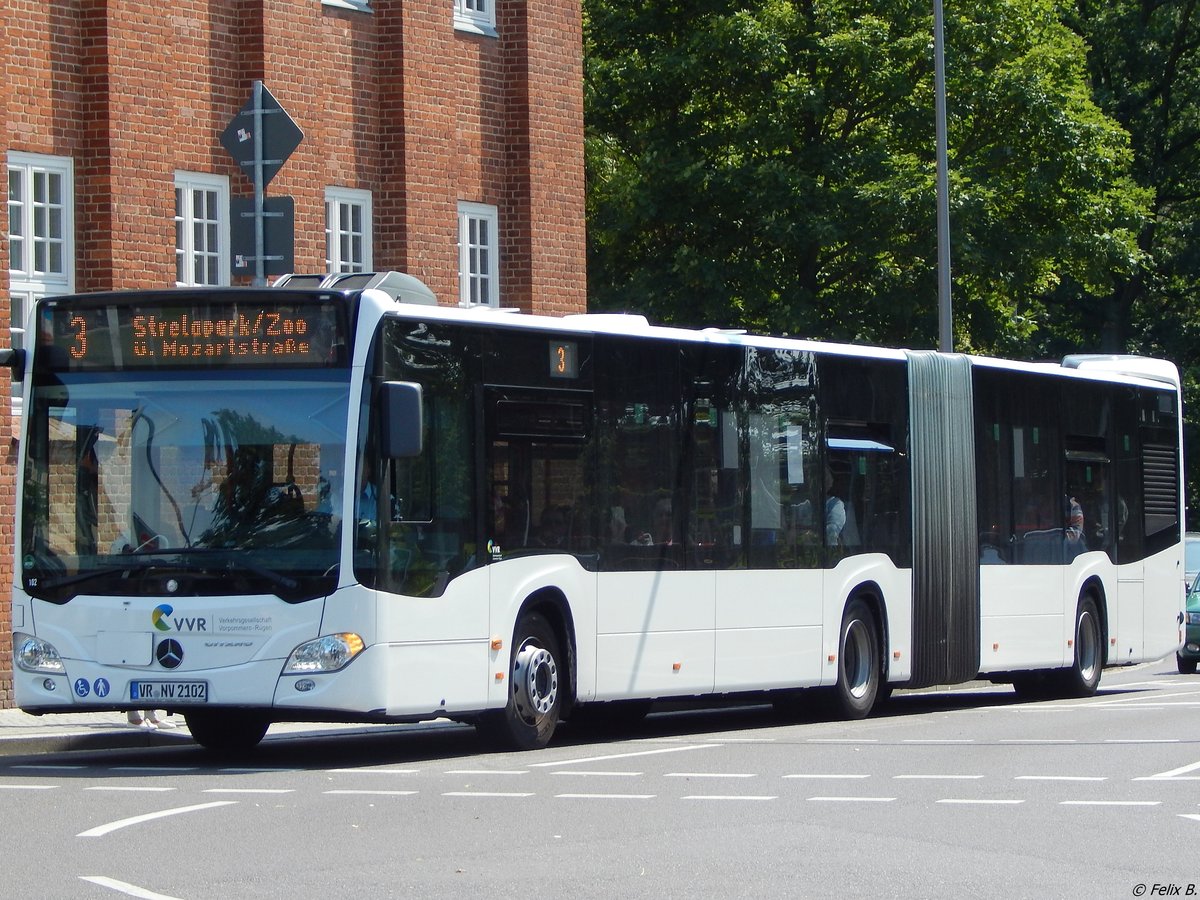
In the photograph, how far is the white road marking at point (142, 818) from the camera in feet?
34.3

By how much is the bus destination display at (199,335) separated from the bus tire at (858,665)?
670cm

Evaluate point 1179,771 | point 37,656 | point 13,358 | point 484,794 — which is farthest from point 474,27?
point 484,794

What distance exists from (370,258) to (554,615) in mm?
10841

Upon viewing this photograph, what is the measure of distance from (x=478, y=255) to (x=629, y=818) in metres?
16.7

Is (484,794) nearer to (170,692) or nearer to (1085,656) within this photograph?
(170,692)

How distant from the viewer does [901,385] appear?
2002 cm

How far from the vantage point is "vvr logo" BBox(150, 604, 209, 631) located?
13.6 meters

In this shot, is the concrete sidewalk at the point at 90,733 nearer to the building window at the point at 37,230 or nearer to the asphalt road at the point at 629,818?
the asphalt road at the point at 629,818

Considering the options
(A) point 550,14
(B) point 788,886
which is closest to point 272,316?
(B) point 788,886

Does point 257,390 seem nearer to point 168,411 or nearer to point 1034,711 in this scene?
point 168,411

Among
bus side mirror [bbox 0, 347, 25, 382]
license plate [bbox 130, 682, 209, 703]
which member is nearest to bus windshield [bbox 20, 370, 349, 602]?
bus side mirror [bbox 0, 347, 25, 382]

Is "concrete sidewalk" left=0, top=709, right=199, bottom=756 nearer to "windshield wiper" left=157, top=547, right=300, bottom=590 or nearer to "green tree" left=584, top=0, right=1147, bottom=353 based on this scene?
"windshield wiper" left=157, top=547, right=300, bottom=590

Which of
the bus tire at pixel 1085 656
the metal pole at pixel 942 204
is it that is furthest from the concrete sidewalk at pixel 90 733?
the metal pole at pixel 942 204

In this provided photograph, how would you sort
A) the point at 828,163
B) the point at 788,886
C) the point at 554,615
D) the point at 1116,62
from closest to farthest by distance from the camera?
the point at 788,886, the point at 554,615, the point at 828,163, the point at 1116,62
